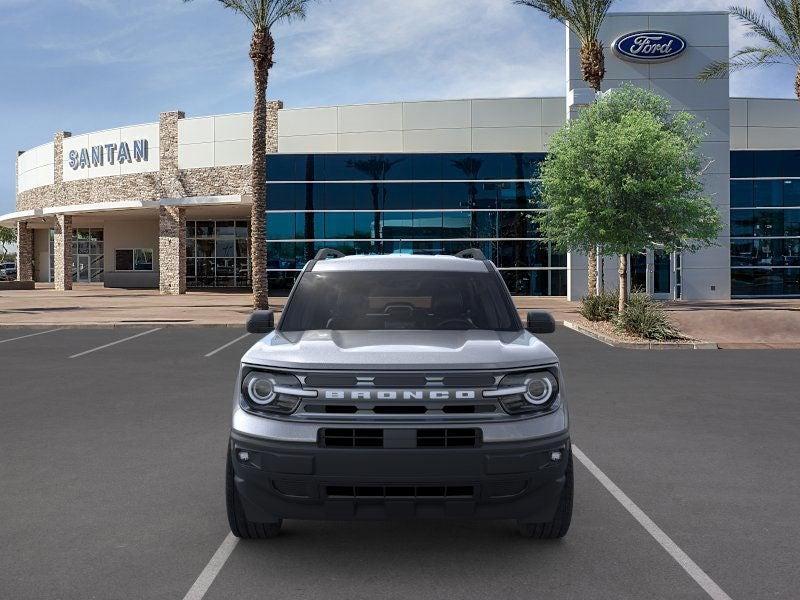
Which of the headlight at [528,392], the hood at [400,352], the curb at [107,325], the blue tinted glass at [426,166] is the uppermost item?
the blue tinted glass at [426,166]

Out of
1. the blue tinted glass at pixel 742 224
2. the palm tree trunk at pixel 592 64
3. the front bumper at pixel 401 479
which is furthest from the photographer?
the blue tinted glass at pixel 742 224

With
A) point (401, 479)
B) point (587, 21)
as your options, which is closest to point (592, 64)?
point (587, 21)

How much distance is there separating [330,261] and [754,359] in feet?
38.2

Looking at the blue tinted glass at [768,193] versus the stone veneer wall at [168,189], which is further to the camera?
the stone veneer wall at [168,189]

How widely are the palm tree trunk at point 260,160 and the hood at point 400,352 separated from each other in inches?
866

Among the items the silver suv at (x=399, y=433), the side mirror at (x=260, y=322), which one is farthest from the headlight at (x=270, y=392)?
the side mirror at (x=260, y=322)

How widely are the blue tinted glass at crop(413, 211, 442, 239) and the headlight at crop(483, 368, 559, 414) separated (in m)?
33.3

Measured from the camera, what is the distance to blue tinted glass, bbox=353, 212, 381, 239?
1484 inches

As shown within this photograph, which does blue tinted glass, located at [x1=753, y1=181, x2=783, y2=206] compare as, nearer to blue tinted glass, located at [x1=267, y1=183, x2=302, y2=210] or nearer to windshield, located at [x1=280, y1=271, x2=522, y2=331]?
blue tinted glass, located at [x1=267, y1=183, x2=302, y2=210]

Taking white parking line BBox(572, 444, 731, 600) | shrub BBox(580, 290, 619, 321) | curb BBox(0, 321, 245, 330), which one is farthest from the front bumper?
shrub BBox(580, 290, 619, 321)

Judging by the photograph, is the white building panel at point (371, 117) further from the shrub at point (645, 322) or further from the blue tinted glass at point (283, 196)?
the shrub at point (645, 322)

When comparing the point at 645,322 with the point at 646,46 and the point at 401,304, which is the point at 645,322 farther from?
the point at 646,46

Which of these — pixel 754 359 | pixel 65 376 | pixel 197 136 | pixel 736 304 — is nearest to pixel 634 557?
pixel 65 376

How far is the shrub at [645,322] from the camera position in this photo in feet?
59.9
